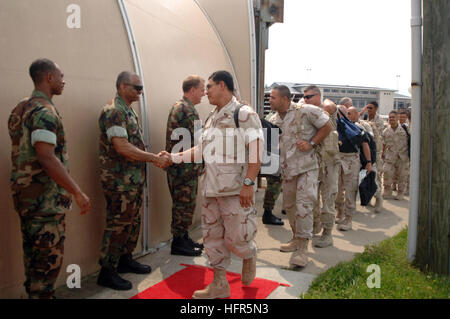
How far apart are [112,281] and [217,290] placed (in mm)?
1030

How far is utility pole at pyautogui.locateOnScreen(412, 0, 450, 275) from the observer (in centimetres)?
374

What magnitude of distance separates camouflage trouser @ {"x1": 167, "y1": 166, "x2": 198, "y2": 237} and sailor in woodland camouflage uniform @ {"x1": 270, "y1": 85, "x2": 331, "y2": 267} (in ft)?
3.74

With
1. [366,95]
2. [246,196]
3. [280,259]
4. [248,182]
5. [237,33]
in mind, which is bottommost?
[280,259]

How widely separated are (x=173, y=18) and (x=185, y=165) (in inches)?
101

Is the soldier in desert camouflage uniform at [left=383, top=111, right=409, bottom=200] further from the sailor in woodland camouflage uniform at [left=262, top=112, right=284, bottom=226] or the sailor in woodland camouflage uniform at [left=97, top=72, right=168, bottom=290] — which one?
the sailor in woodland camouflage uniform at [left=97, top=72, right=168, bottom=290]

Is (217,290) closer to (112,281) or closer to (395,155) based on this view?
(112,281)

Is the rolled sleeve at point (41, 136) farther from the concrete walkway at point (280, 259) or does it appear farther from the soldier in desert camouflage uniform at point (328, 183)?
the soldier in desert camouflage uniform at point (328, 183)

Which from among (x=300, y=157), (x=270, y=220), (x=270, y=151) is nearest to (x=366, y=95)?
(x=270, y=220)

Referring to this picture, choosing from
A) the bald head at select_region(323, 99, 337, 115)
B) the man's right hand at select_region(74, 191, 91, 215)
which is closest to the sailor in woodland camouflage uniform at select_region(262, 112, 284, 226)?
the bald head at select_region(323, 99, 337, 115)

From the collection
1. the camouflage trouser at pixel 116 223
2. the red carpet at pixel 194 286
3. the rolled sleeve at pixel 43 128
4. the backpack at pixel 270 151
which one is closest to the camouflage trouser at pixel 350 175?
the backpack at pixel 270 151

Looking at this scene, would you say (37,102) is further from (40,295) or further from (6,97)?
(40,295)

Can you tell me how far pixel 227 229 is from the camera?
11.1 ft

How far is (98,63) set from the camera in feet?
13.0

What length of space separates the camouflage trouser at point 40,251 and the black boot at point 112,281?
0.78 metres
